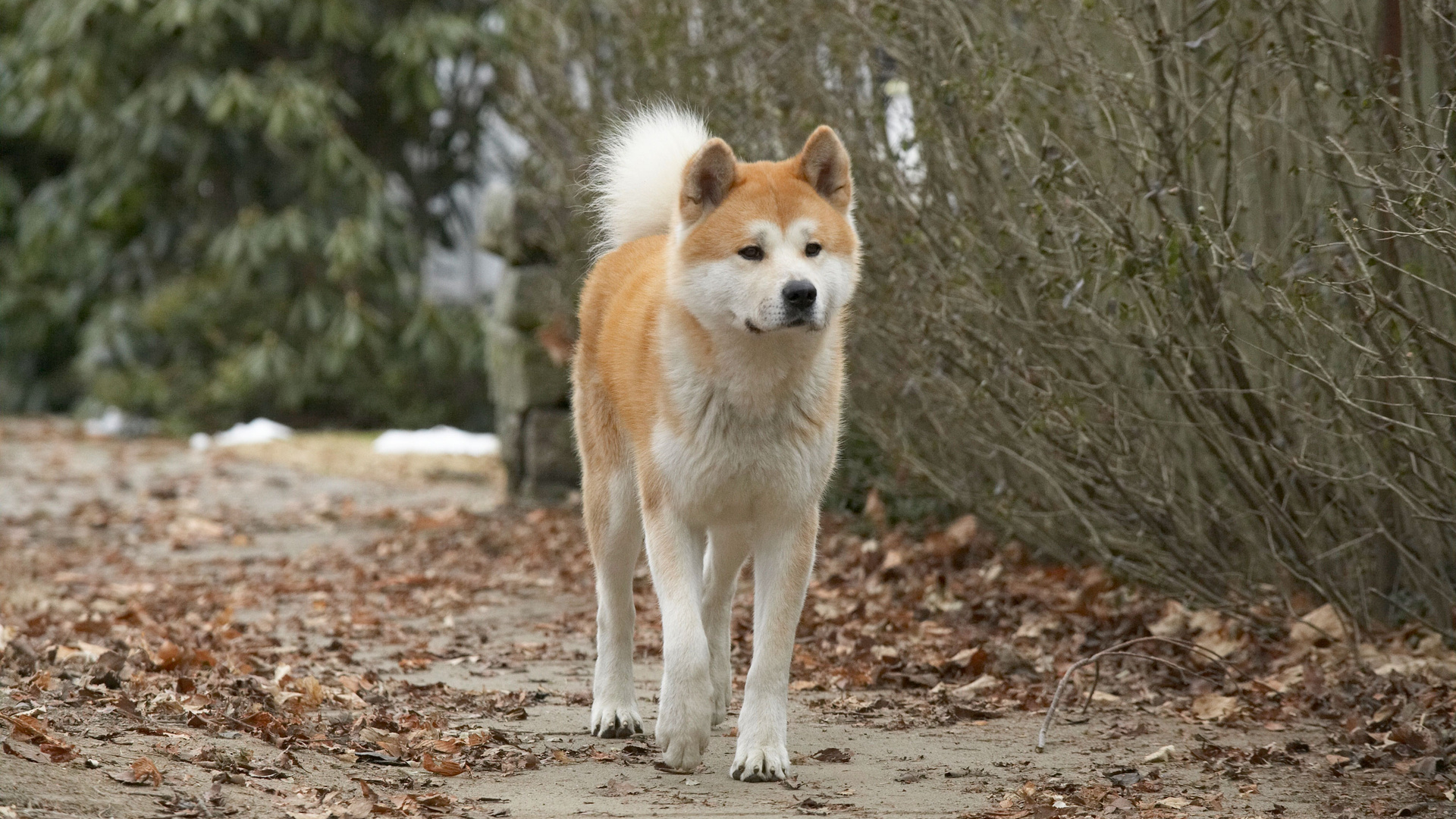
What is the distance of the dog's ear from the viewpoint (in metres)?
4.42

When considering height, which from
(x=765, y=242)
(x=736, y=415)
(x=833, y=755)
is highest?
(x=765, y=242)

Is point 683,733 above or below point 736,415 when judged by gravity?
below

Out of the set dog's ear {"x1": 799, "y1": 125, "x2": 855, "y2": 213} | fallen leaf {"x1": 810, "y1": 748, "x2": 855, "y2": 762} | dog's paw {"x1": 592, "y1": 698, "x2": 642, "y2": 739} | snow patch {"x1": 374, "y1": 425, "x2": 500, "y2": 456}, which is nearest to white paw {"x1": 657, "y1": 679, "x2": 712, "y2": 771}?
fallen leaf {"x1": 810, "y1": 748, "x2": 855, "y2": 762}

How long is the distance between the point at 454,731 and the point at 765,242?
1636mm

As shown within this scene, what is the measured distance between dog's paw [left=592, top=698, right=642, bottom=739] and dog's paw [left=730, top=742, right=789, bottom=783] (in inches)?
22.8

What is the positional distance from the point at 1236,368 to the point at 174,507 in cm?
762

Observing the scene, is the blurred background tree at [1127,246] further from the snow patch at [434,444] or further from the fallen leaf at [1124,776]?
the snow patch at [434,444]

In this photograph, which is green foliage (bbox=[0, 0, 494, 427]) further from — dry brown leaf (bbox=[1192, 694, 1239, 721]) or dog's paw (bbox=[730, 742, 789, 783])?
dog's paw (bbox=[730, 742, 789, 783])

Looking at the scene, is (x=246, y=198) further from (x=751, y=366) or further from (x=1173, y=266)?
(x=1173, y=266)

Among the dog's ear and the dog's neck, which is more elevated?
the dog's ear

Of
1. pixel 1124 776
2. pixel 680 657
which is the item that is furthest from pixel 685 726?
pixel 1124 776

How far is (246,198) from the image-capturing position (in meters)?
15.1

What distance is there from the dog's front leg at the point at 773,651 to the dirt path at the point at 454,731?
74mm

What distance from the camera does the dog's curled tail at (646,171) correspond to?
489 centimetres
